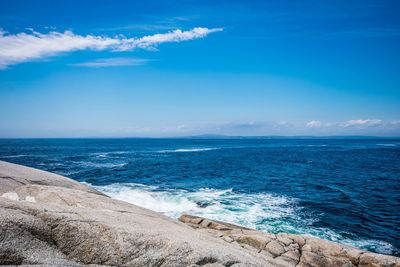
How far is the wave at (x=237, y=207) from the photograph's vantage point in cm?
2036

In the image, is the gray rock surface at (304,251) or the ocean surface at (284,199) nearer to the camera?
the gray rock surface at (304,251)

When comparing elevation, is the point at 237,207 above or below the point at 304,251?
below

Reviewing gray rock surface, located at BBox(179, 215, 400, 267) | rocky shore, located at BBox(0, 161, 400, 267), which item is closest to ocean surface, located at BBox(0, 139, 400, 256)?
gray rock surface, located at BBox(179, 215, 400, 267)

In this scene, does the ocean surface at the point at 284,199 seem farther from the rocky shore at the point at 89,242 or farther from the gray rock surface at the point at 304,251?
the rocky shore at the point at 89,242

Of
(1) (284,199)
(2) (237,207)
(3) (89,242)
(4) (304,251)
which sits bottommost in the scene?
(1) (284,199)

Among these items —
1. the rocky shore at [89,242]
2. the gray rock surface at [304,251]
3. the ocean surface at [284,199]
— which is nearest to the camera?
the rocky shore at [89,242]

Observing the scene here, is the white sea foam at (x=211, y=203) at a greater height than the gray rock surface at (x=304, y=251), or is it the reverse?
the gray rock surface at (x=304, y=251)

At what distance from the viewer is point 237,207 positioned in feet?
84.6

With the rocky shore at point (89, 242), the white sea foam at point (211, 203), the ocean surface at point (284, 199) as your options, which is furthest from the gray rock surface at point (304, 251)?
the white sea foam at point (211, 203)

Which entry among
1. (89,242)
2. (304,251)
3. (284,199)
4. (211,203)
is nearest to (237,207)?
(211,203)

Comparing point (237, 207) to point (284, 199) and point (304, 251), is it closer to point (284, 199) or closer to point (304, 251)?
point (284, 199)

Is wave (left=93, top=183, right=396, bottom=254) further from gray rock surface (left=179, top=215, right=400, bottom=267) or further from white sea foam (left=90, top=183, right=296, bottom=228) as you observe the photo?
gray rock surface (left=179, top=215, right=400, bottom=267)

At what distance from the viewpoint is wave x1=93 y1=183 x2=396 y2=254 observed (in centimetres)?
2036

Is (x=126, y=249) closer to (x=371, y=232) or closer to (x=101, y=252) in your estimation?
(x=101, y=252)
